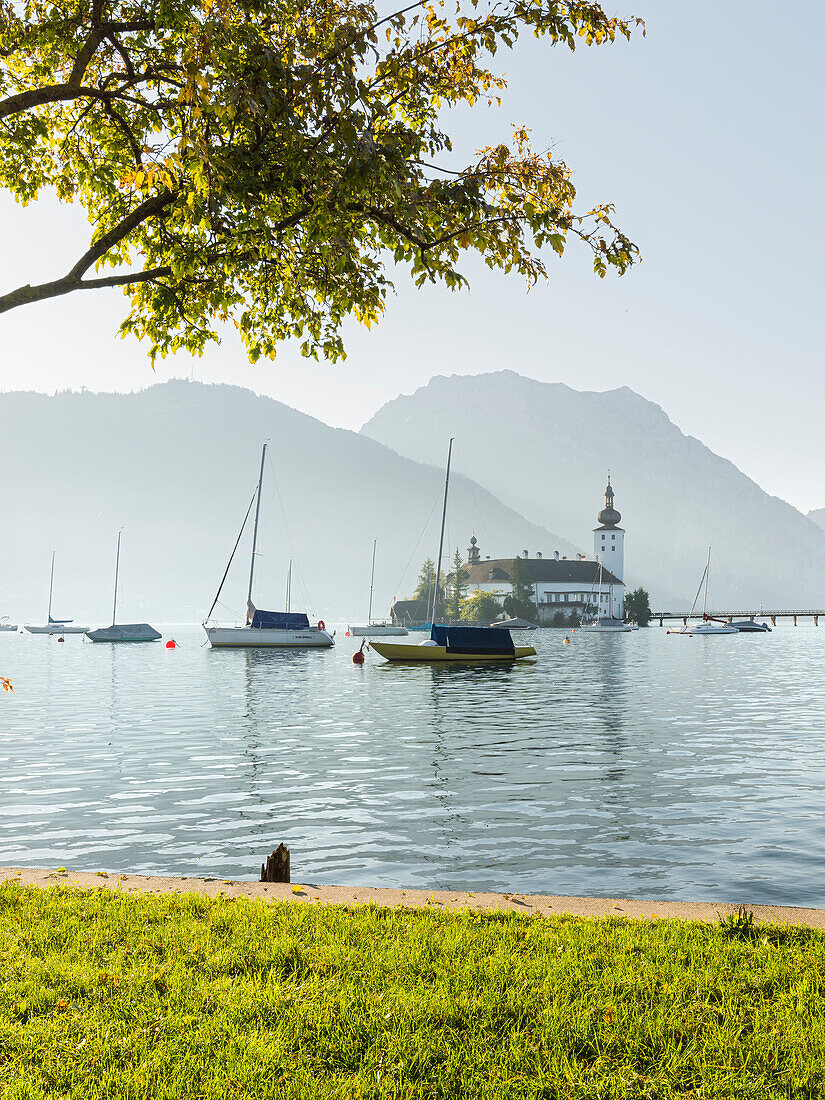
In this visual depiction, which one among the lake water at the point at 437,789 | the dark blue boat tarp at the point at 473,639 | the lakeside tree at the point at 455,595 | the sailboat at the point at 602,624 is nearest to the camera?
the lake water at the point at 437,789

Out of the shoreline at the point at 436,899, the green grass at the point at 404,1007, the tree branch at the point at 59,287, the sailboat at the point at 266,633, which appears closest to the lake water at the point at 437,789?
the shoreline at the point at 436,899

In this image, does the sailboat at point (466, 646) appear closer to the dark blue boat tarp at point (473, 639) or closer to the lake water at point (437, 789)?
the dark blue boat tarp at point (473, 639)

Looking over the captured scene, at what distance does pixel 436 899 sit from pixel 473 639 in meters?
59.1

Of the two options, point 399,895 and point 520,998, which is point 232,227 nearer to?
point 399,895

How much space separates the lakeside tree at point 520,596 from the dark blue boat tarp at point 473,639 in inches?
4576

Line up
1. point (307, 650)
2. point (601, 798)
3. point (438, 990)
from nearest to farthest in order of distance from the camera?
point (438, 990) → point (601, 798) → point (307, 650)

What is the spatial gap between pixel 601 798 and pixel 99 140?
14783 mm

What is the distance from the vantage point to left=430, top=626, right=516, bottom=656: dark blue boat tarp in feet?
219

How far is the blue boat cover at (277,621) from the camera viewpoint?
9238 centimetres

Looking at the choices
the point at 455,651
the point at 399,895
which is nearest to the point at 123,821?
the point at 399,895

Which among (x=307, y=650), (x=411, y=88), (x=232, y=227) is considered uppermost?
(x=411, y=88)

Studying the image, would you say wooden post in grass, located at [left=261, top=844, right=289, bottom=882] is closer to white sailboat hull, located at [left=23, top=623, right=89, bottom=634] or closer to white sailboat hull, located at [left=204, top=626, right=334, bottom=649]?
white sailboat hull, located at [left=204, top=626, right=334, bottom=649]

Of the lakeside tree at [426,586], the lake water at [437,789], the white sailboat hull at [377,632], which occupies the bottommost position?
the white sailboat hull at [377,632]

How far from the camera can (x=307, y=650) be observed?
318 feet
